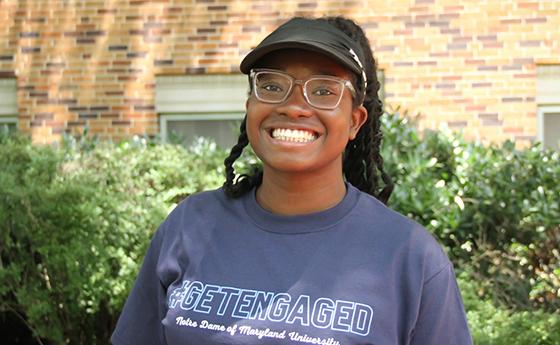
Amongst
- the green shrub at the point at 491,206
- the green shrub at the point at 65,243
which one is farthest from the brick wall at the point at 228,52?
the green shrub at the point at 65,243

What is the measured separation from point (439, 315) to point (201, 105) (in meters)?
6.27

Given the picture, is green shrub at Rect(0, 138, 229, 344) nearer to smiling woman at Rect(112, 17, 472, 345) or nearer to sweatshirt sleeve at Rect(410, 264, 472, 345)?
smiling woman at Rect(112, 17, 472, 345)

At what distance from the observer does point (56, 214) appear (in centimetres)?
475

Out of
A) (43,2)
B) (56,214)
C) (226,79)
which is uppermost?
(43,2)

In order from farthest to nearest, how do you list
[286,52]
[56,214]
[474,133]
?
[474,133], [56,214], [286,52]

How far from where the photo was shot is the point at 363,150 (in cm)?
239

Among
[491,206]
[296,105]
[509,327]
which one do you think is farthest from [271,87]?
[491,206]

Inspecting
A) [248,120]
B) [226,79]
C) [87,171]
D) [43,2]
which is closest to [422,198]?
[87,171]

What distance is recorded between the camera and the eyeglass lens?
6.64ft

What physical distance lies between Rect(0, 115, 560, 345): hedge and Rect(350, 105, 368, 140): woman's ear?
1.94m

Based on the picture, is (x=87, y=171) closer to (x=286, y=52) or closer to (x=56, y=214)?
(x=56, y=214)

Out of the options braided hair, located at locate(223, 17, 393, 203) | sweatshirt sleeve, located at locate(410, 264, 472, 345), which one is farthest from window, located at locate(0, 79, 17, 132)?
sweatshirt sleeve, located at locate(410, 264, 472, 345)

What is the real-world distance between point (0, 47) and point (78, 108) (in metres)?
0.95

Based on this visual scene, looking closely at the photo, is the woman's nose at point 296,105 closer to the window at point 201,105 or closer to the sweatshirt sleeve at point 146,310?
the sweatshirt sleeve at point 146,310
